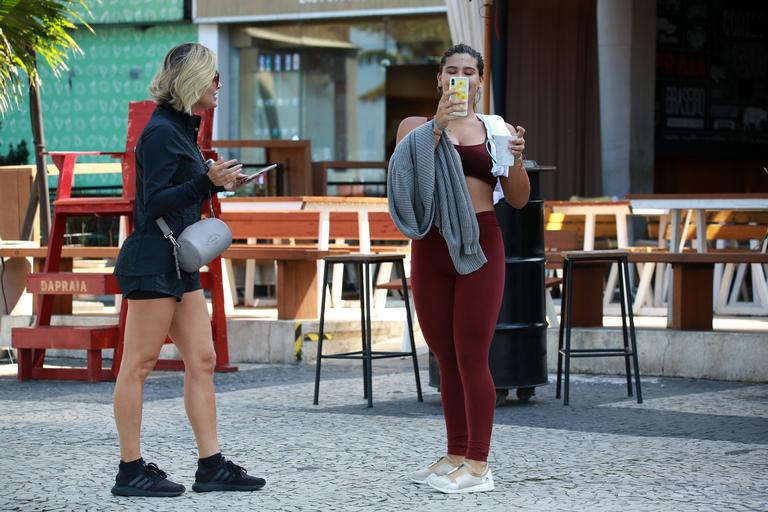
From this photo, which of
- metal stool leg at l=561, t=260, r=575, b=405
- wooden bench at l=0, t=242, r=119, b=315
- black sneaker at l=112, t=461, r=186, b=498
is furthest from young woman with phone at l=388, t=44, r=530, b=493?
wooden bench at l=0, t=242, r=119, b=315

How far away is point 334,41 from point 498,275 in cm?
1662

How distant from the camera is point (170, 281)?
17.1 feet

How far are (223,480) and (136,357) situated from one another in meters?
0.59

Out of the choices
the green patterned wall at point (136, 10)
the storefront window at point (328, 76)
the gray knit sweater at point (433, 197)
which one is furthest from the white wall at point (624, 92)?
the gray knit sweater at point (433, 197)

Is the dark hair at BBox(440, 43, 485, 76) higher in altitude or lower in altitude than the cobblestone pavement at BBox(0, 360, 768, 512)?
higher

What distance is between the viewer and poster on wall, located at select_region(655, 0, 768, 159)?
18.3 m

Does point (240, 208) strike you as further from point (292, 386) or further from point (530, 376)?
point (530, 376)

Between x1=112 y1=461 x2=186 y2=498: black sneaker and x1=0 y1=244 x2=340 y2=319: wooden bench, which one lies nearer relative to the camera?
A: x1=112 y1=461 x2=186 y2=498: black sneaker

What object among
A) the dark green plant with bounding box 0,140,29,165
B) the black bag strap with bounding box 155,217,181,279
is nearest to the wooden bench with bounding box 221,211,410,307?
the black bag strap with bounding box 155,217,181,279

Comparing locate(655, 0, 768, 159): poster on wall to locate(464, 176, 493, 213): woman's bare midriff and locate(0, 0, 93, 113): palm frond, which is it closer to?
locate(0, 0, 93, 113): palm frond

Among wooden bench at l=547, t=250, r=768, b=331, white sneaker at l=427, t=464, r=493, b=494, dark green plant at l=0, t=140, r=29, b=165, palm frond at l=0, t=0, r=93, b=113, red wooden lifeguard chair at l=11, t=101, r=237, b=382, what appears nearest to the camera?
white sneaker at l=427, t=464, r=493, b=494

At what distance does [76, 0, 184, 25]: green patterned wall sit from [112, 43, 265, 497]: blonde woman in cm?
1754

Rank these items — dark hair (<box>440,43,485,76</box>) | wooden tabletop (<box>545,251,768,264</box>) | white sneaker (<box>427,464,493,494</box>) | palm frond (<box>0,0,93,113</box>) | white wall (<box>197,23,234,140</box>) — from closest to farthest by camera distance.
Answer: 1. white sneaker (<box>427,464,493,494</box>)
2. dark hair (<box>440,43,485,76</box>)
3. wooden tabletop (<box>545,251,768,264</box>)
4. palm frond (<box>0,0,93,113</box>)
5. white wall (<box>197,23,234,140</box>)

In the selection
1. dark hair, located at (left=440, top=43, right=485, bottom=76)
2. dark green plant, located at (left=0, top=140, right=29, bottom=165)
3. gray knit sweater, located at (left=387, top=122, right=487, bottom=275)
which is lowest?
gray knit sweater, located at (left=387, top=122, right=487, bottom=275)
